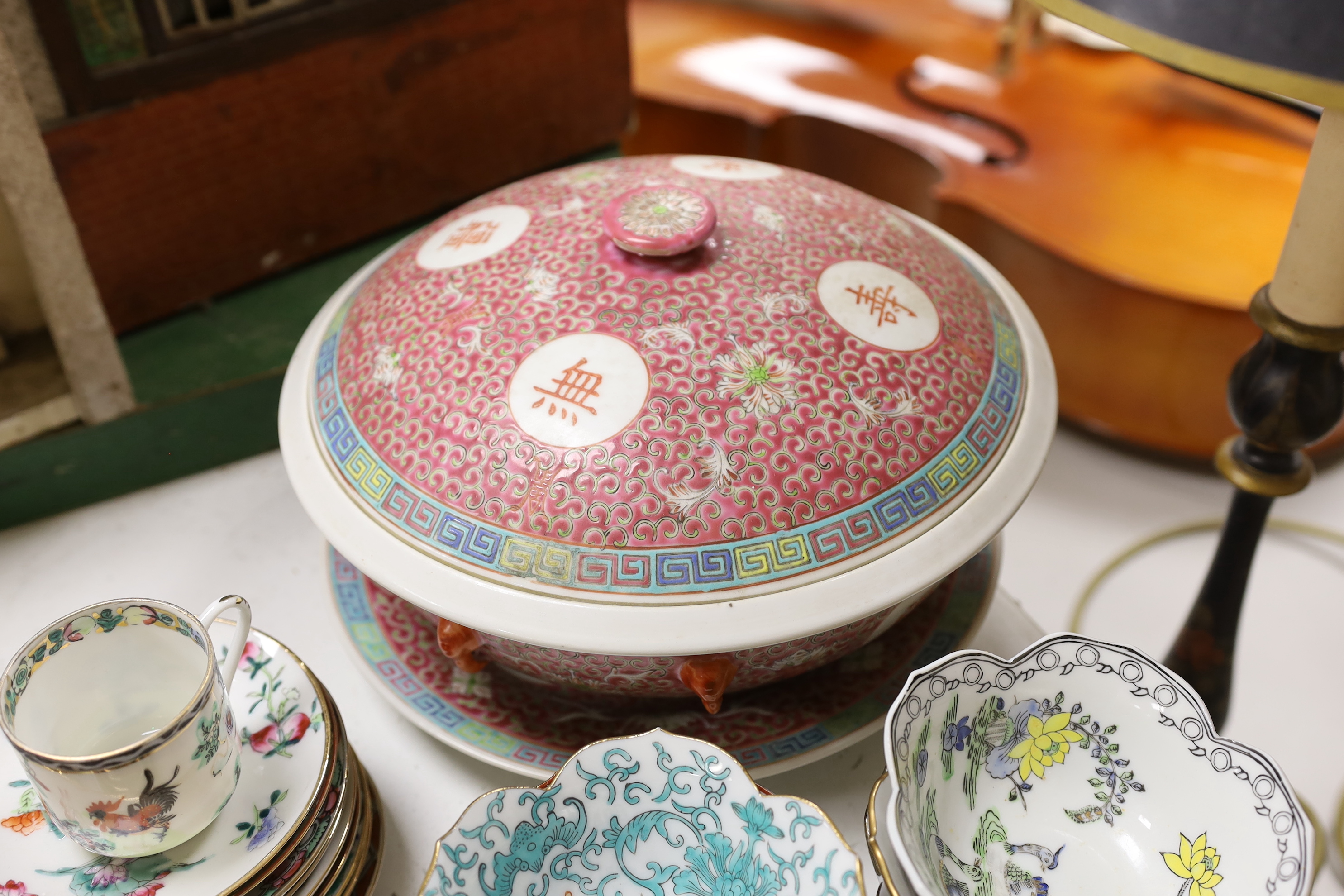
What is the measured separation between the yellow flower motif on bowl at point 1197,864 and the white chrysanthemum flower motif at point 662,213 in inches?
27.2

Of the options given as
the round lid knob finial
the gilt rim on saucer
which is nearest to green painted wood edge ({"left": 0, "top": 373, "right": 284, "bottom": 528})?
the gilt rim on saucer

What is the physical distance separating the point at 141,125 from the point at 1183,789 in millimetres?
1351

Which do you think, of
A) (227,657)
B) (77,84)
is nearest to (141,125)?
(77,84)

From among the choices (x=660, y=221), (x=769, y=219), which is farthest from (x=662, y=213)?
(x=769, y=219)

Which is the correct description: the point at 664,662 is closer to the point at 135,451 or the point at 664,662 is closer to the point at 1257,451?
the point at 1257,451

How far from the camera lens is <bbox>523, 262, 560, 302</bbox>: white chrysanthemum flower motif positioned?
1.01 m

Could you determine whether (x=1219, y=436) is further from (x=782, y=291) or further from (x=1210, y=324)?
(x=782, y=291)

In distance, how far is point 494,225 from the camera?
1129mm

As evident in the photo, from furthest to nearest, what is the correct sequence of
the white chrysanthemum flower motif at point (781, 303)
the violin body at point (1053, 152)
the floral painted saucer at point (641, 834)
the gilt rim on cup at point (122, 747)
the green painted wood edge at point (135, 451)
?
the violin body at point (1053, 152) < the green painted wood edge at point (135, 451) < the white chrysanthemum flower motif at point (781, 303) < the floral painted saucer at point (641, 834) < the gilt rim on cup at point (122, 747)

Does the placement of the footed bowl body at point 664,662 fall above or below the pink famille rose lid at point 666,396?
below

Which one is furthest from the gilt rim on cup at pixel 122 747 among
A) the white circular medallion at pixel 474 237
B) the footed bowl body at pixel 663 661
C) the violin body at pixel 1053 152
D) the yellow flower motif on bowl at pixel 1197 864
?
the violin body at pixel 1053 152

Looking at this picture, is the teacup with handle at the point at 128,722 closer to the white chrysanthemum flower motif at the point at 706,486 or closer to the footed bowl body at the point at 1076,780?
the white chrysanthemum flower motif at the point at 706,486

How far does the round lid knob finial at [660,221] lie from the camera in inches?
39.5

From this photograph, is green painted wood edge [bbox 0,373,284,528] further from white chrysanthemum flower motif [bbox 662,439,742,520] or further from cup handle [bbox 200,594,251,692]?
white chrysanthemum flower motif [bbox 662,439,742,520]
